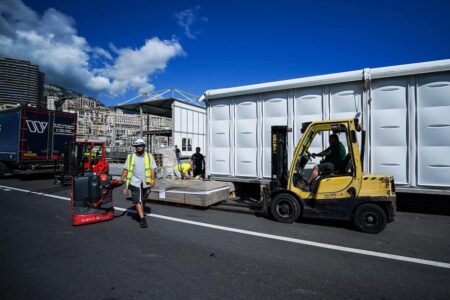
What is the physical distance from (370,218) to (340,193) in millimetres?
688

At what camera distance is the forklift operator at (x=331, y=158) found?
194 inches

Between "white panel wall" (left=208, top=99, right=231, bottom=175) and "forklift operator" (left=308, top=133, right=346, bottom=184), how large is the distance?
3.33 m

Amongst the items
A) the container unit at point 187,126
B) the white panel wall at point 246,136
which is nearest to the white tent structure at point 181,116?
the container unit at point 187,126

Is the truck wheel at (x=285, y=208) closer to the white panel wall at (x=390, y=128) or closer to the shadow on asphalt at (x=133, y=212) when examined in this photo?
the white panel wall at (x=390, y=128)

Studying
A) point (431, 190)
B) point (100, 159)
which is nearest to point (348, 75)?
point (431, 190)

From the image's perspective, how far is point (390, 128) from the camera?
229 inches

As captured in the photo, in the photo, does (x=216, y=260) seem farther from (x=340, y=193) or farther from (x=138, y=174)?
(x=340, y=193)

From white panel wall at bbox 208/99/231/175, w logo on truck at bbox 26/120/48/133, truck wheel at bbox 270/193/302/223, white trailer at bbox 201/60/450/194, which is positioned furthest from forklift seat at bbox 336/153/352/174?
w logo on truck at bbox 26/120/48/133

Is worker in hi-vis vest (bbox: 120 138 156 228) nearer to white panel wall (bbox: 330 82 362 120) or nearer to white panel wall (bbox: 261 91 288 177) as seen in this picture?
white panel wall (bbox: 261 91 288 177)

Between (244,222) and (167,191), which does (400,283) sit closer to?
(244,222)

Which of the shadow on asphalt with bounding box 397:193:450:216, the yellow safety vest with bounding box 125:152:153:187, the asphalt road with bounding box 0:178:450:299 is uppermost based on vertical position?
the yellow safety vest with bounding box 125:152:153:187

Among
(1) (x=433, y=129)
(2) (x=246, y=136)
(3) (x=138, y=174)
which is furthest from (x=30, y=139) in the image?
(1) (x=433, y=129)

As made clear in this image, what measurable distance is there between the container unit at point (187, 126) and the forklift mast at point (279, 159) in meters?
11.7

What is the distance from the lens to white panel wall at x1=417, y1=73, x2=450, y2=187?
17.5 ft
